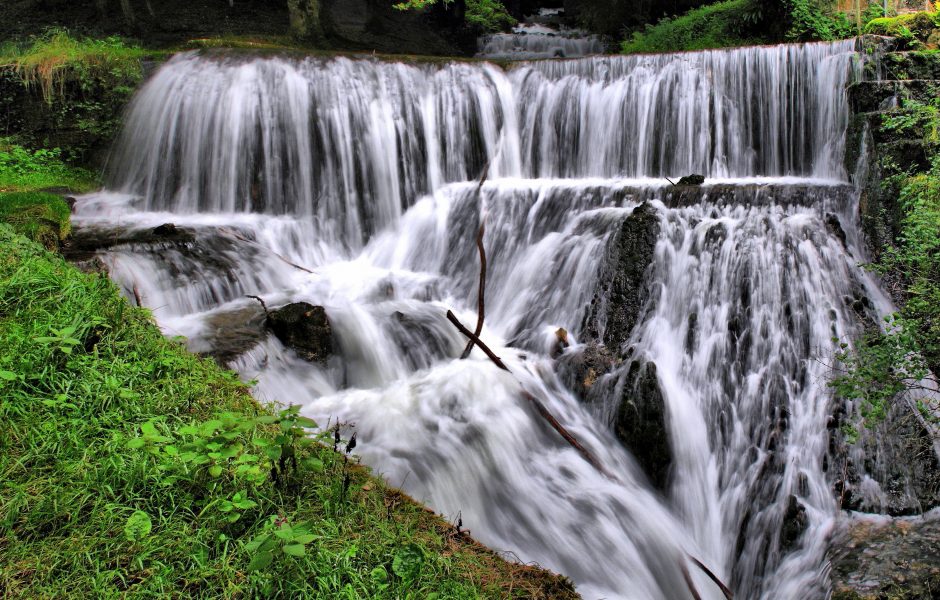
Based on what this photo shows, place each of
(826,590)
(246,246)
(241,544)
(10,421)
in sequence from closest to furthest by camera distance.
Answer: (241,544) → (10,421) → (826,590) → (246,246)

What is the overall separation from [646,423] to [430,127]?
6.46 metres

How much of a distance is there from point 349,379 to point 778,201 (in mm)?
5044

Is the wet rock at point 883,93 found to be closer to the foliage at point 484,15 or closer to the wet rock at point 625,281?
the wet rock at point 625,281

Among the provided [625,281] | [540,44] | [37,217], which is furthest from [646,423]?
[540,44]

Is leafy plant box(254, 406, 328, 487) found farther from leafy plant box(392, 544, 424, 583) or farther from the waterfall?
the waterfall

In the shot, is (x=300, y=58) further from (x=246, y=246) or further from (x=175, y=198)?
(x=246, y=246)

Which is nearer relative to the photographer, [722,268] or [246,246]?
[722,268]

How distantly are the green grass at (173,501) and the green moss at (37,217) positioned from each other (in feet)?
7.18

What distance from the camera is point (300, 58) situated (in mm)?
9672

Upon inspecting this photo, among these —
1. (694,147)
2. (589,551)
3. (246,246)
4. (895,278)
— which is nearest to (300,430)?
(589,551)

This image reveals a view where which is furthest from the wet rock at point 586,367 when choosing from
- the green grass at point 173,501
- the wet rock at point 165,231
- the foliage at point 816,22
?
the foliage at point 816,22

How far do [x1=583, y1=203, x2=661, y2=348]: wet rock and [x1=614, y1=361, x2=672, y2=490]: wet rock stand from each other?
642 mm

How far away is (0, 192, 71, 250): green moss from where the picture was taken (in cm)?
554

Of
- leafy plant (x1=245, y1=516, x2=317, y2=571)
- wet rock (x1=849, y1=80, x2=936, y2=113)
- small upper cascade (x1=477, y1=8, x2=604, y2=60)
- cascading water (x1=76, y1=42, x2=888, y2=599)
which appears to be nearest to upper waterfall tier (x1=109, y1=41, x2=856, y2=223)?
cascading water (x1=76, y1=42, x2=888, y2=599)
